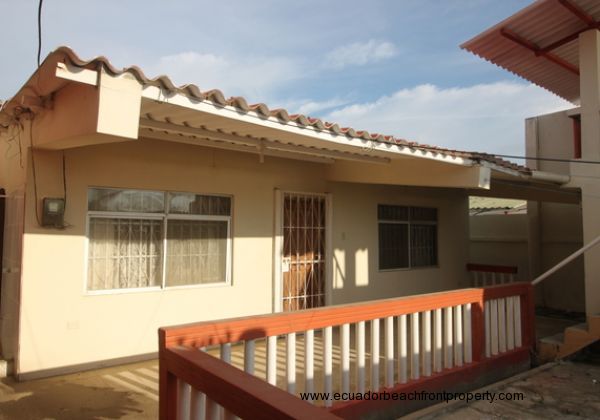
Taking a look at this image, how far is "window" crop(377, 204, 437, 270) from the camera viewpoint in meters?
8.45

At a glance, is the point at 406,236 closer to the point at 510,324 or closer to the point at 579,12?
the point at 510,324

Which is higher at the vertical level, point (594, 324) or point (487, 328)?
point (487, 328)

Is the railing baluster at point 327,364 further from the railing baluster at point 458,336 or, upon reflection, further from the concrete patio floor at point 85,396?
the railing baluster at point 458,336

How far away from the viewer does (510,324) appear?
5449 mm

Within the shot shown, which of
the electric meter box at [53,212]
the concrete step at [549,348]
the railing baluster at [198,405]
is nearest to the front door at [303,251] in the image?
the electric meter box at [53,212]

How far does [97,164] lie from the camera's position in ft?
16.8

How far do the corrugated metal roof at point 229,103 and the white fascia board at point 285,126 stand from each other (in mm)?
27

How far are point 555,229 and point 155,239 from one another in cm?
885

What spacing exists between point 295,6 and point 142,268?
17.0 feet

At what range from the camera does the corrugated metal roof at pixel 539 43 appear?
21.6ft

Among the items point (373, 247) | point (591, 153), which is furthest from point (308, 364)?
point (591, 153)

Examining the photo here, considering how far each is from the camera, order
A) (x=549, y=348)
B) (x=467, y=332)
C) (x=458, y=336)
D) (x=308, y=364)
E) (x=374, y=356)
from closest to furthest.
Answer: (x=308, y=364), (x=374, y=356), (x=458, y=336), (x=467, y=332), (x=549, y=348)

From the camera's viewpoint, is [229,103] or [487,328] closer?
[229,103]

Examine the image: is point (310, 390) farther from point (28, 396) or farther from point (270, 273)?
point (270, 273)
